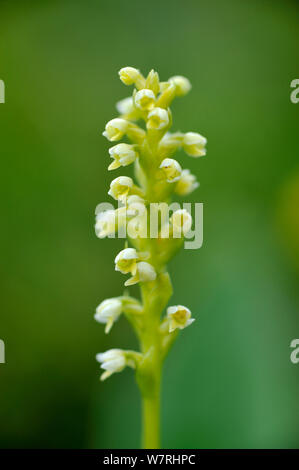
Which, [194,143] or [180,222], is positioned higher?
[194,143]

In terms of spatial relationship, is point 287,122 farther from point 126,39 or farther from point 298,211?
point 126,39

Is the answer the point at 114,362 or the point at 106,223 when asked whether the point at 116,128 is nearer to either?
the point at 106,223

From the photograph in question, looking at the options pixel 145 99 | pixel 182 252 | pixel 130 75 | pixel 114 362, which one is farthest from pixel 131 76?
pixel 182 252

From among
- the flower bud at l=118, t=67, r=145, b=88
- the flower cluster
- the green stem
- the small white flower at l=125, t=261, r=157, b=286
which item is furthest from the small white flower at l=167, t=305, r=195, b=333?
the flower bud at l=118, t=67, r=145, b=88

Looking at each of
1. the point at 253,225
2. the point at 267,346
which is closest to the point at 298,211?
the point at 253,225

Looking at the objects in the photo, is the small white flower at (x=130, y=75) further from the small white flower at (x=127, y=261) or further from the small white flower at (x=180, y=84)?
the small white flower at (x=127, y=261)

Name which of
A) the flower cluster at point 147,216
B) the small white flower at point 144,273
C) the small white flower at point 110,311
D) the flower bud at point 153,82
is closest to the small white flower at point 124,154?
the flower cluster at point 147,216
